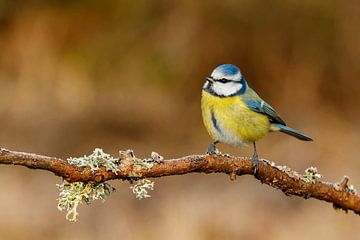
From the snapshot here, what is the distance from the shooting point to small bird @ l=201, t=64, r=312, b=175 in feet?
12.7

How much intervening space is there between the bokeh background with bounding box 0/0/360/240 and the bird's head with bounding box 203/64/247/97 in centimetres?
324

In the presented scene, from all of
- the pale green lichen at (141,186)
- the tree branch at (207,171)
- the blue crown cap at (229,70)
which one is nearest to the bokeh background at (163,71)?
the blue crown cap at (229,70)

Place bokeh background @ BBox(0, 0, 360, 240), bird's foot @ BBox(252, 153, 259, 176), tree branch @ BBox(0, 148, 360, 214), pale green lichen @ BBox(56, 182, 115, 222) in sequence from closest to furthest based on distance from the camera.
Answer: tree branch @ BBox(0, 148, 360, 214) → pale green lichen @ BBox(56, 182, 115, 222) → bird's foot @ BBox(252, 153, 259, 176) → bokeh background @ BBox(0, 0, 360, 240)

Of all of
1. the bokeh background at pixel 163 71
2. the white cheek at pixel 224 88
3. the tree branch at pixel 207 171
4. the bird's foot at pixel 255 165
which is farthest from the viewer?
the bokeh background at pixel 163 71

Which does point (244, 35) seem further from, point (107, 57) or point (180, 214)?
point (180, 214)

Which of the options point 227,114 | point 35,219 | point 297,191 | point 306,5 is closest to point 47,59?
point 35,219

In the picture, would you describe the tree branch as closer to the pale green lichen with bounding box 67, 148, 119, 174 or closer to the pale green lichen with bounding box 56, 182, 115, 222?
the pale green lichen with bounding box 67, 148, 119, 174

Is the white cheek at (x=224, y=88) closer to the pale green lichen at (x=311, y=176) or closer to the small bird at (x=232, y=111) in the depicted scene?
the small bird at (x=232, y=111)

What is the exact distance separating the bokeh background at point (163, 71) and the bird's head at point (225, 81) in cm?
324

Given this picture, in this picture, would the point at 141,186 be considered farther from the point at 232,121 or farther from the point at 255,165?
the point at 232,121

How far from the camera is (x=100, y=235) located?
6.57m

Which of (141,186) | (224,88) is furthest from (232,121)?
(141,186)

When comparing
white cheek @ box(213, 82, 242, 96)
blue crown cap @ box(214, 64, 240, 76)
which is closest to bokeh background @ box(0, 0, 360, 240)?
white cheek @ box(213, 82, 242, 96)

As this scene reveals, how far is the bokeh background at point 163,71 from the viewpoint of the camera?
7355 millimetres
